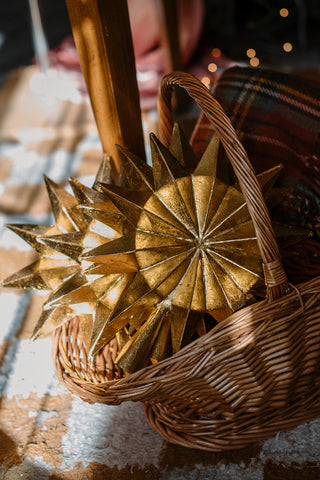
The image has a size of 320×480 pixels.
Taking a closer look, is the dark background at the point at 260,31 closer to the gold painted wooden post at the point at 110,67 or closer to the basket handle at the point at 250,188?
the gold painted wooden post at the point at 110,67

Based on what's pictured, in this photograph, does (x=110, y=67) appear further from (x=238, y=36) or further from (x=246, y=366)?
(x=238, y=36)

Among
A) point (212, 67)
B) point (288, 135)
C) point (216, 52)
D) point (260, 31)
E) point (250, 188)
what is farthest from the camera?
point (260, 31)

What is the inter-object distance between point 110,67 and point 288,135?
37cm

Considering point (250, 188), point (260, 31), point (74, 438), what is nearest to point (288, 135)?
point (250, 188)

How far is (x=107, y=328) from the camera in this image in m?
0.75

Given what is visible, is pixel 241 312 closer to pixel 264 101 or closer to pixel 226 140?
pixel 226 140

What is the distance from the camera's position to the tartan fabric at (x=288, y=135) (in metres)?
0.86

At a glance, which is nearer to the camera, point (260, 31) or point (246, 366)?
point (246, 366)

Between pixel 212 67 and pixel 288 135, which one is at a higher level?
pixel 212 67

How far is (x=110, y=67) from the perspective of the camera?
31.5 inches

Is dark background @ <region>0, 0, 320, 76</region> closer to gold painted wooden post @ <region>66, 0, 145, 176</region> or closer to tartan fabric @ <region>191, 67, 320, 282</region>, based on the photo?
tartan fabric @ <region>191, 67, 320, 282</region>

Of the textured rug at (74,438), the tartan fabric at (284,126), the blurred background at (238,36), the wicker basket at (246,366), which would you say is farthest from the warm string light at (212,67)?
the wicker basket at (246,366)

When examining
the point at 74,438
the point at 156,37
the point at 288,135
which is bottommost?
the point at 74,438

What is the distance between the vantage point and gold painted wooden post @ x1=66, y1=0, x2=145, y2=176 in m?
0.76
